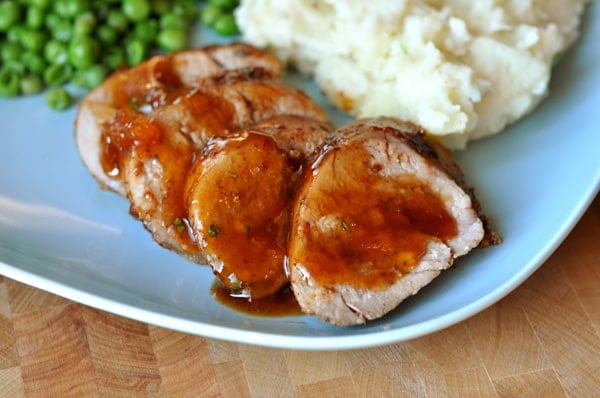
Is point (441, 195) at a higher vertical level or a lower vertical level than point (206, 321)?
higher

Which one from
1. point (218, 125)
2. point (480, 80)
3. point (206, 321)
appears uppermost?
point (480, 80)

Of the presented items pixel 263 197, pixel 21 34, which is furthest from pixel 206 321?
pixel 21 34

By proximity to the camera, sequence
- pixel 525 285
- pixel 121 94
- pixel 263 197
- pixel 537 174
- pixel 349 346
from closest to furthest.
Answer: pixel 349 346 → pixel 263 197 → pixel 525 285 → pixel 537 174 → pixel 121 94

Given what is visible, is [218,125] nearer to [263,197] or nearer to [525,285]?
[263,197]

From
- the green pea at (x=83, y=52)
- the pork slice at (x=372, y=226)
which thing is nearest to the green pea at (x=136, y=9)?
the green pea at (x=83, y=52)

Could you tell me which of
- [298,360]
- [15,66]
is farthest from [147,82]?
[298,360]

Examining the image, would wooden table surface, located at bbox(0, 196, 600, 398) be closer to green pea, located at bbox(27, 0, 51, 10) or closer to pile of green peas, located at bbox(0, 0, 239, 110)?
pile of green peas, located at bbox(0, 0, 239, 110)

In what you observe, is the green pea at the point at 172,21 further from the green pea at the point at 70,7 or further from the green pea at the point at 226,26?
the green pea at the point at 70,7

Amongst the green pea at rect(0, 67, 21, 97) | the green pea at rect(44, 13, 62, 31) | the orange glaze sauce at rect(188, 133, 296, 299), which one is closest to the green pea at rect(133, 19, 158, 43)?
the green pea at rect(44, 13, 62, 31)
